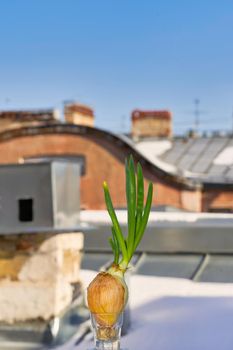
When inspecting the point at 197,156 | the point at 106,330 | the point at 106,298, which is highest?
the point at 106,298

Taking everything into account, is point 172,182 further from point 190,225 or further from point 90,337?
point 90,337

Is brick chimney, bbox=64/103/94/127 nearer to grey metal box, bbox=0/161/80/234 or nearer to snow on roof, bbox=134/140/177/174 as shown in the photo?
snow on roof, bbox=134/140/177/174

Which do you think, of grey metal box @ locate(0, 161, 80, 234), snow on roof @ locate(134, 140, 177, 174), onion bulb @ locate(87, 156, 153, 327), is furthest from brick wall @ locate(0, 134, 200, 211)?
onion bulb @ locate(87, 156, 153, 327)

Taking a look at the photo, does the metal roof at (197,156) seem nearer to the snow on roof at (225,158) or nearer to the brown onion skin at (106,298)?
the snow on roof at (225,158)

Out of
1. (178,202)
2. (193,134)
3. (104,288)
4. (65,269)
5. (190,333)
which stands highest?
(104,288)

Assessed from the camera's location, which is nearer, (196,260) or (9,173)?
(9,173)

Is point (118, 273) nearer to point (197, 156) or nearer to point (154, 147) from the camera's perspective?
point (197, 156)

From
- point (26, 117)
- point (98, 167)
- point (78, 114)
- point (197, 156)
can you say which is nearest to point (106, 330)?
point (98, 167)

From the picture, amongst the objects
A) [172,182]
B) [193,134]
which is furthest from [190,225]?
[193,134]
